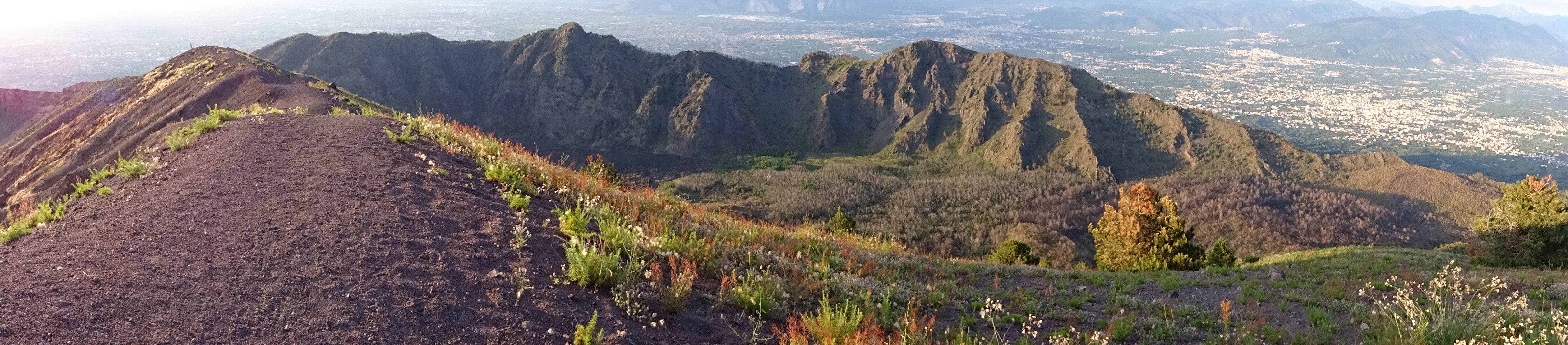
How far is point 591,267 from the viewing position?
6.77 metres

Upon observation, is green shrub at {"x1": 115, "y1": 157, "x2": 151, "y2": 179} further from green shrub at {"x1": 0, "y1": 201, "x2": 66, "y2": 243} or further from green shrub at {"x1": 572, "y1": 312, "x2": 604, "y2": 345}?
green shrub at {"x1": 572, "y1": 312, "x2": 604, "y2": 345}

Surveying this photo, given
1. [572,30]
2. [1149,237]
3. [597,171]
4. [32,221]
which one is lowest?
[1149,237]

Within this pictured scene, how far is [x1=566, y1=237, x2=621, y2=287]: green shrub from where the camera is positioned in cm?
674

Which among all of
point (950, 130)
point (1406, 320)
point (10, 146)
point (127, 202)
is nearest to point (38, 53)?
→ point (10, 146)

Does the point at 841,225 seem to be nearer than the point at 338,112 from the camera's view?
No

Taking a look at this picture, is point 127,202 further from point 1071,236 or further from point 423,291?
point 1071,236

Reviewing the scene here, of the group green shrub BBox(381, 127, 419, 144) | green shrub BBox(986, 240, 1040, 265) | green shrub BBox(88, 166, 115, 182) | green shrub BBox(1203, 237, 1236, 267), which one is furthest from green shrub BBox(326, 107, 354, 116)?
green shrub BBox(1203, 237, 1236, 267)

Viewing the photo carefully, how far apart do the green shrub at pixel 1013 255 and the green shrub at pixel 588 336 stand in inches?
1047

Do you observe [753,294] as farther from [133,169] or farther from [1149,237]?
[1149,237]

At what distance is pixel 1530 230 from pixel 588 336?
30.5 m

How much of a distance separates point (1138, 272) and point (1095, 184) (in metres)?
67.7

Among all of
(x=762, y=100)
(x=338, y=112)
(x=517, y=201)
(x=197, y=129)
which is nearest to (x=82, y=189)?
(x=197, y=129)

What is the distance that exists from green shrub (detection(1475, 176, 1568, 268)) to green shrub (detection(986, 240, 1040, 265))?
592 inches

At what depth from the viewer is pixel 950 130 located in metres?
105
